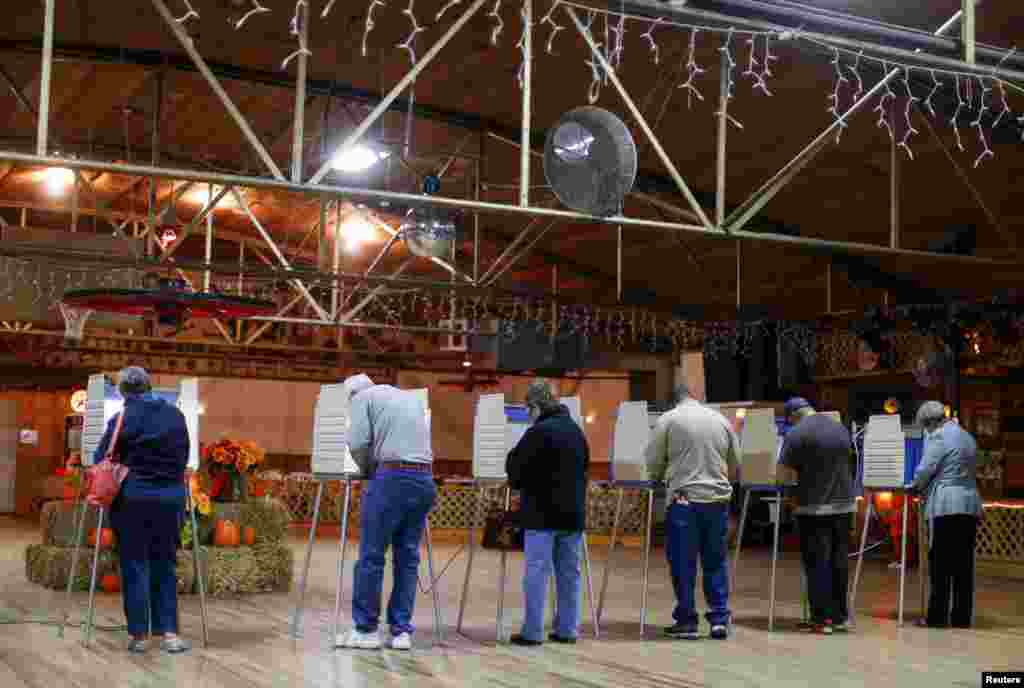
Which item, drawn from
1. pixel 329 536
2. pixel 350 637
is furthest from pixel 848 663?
pixel 329 536

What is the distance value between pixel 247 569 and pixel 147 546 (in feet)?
11.3

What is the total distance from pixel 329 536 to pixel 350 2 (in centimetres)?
950

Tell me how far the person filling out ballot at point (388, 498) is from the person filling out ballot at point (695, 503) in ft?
4.86

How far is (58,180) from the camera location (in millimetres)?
17016

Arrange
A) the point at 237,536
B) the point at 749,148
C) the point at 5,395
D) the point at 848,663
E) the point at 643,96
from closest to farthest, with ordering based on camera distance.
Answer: the point at 848,663
the point at 237,536
the point at 643,96
the point at 749,148
the point at 5,395

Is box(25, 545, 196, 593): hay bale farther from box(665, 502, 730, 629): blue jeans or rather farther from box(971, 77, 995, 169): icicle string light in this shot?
box(971, 77, 995, 169): icicle string light

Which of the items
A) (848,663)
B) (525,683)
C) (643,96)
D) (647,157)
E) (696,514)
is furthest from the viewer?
(647,157)

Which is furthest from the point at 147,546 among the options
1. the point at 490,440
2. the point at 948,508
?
the point at 948,508

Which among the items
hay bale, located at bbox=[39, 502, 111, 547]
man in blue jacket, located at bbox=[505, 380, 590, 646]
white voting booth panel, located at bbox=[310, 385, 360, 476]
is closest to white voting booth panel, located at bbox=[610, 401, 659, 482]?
man in blue jacket, located at bbox=[505, 380, 590, 646]

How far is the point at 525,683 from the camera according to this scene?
18.6 feet

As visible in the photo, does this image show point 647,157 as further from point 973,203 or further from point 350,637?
point 350,637

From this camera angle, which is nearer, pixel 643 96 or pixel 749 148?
pixel 643 96

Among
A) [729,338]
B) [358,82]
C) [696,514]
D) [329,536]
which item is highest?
[358,82]

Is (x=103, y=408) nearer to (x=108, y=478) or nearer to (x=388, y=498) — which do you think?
(x=108, y=478)
